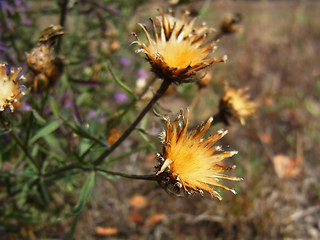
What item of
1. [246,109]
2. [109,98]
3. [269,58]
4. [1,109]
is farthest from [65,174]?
[269,58]

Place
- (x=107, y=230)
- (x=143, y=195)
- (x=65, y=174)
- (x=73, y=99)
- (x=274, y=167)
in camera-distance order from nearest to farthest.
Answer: (x=65, y=174) → (x=73, y=99) → (x=107, y=230) → (x=143, y=195) → (x=274, y=167)

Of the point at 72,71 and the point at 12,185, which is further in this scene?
the point at 72,71

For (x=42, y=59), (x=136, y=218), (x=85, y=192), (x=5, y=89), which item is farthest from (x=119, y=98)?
(x=5, y=89)

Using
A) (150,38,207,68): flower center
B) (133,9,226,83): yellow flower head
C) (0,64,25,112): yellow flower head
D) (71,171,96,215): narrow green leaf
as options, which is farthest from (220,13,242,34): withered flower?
(0,64,25,112): yellow flower head

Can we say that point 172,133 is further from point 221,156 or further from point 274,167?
point 274,167

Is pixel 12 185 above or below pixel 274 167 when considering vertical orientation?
below
